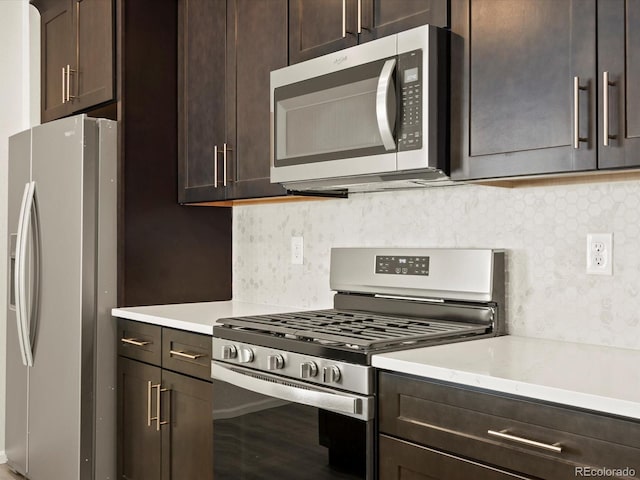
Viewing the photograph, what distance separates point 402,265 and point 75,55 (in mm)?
1978

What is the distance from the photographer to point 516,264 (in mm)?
2121

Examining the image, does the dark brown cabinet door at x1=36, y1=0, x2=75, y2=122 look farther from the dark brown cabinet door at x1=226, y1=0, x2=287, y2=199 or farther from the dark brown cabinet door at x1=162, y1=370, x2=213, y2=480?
the dark brown cabinet door at x1=162, y1=370, x2=213, y2=480

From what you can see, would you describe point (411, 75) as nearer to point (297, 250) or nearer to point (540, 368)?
point (540, 368)

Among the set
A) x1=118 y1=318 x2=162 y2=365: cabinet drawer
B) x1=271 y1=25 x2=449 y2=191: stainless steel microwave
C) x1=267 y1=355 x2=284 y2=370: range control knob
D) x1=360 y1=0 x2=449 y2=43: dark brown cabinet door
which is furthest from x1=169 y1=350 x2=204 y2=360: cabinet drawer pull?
x1=360 y1=0 x2=449 y2=43: dark brown cabinet door

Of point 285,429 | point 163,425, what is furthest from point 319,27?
point 163,425

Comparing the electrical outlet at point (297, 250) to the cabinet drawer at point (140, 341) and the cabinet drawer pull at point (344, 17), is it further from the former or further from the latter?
the cabinet drawer pull at point (344, 17)

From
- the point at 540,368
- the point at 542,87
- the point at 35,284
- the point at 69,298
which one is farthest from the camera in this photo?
the point at 35,284

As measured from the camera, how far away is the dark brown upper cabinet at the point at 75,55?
3012mm

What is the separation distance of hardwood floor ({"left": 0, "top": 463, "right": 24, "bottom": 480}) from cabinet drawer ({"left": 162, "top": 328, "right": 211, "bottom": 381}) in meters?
1.44

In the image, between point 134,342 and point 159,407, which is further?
point 134,342

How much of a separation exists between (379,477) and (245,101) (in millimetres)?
1572

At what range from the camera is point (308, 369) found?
1.87 meters

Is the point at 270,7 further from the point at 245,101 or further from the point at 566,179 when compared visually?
the point at 566,179

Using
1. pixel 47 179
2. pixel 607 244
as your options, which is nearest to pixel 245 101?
pixel 47 179
